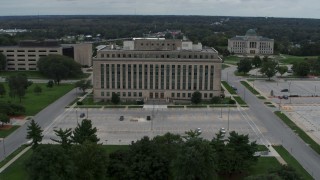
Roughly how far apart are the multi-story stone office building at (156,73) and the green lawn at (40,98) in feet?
35.7

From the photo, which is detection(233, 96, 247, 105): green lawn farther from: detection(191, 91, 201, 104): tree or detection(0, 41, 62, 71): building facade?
detection(0, 41, 62, 71): building facade

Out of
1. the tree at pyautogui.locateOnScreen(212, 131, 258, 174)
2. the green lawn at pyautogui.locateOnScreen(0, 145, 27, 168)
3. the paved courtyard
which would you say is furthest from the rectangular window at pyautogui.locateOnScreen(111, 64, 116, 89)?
the tree at pyautogui.locateOnScreen(212, 131, 258, 174)

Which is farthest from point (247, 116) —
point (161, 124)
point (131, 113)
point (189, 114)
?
point (131, 113)

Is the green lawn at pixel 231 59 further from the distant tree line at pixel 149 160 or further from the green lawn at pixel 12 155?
the distant tree line at pixel 149 160

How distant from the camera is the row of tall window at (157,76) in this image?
84875mm

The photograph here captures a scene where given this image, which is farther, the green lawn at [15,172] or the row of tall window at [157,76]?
the row of tall window at [157,76]

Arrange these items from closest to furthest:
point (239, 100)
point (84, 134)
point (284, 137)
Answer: point (84, 134) < point (284, 137) < point (239, 100)

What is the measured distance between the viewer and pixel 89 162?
3872 cm

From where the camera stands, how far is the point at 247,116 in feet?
240

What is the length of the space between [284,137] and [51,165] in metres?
37.3

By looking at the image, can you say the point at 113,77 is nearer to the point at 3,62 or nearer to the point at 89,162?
the point at 89,162

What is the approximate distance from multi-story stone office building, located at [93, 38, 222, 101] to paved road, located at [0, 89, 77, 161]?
7839mm

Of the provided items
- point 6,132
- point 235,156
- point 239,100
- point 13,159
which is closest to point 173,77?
point 239,100

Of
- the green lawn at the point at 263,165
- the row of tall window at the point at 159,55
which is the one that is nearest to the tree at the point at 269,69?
the row of tall window at the point at 159,55
